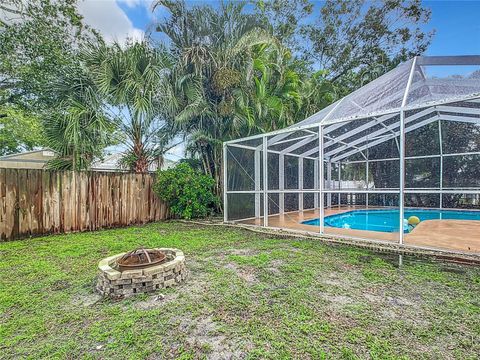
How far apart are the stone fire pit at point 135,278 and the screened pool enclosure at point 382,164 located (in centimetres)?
300

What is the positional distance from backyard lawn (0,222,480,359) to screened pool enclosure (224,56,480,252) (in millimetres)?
1759

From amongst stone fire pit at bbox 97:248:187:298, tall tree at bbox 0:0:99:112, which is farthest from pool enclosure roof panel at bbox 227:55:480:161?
tall tree at bbox 0:0:99:112

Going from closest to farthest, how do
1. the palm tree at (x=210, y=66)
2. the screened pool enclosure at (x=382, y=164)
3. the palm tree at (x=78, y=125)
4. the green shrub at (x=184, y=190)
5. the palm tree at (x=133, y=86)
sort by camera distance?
the screened pool enclosure at (x=382, y=164) < the palm tree at (x=78, y=125) < the palm tree at (x=133, y=86) < the green shrub at (x=184, y=190) < the palm tree at (x=210, y=66)

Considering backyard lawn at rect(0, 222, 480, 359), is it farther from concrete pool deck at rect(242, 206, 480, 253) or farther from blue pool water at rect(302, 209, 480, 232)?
blue pool water at rect(302, 209, 480, 232)

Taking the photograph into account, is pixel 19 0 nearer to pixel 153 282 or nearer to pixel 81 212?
pixel 81 212

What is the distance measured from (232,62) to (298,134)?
340 cm

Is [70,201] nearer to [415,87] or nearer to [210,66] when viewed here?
[210,66]

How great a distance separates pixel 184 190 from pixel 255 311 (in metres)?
5.78

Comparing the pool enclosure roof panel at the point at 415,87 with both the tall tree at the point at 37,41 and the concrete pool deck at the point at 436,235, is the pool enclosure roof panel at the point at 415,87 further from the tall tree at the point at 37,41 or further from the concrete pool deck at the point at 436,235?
the tall tree at the point at 37,41

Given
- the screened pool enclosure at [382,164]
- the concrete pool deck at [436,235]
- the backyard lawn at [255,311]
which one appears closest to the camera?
the backyard lawn at [255,311]

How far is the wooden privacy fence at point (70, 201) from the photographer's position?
5.62 meters

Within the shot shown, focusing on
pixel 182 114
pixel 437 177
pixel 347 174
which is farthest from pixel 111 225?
pixel 437 177

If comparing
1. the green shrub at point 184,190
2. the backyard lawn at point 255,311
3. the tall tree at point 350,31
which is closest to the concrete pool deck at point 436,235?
the backyard lawn at point 255,311

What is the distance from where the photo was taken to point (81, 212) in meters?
6.64
